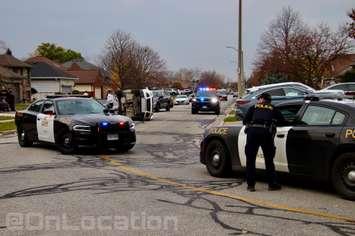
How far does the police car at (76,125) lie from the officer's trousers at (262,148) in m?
5.93

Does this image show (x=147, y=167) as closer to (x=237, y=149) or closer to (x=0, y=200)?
(x=237, y=149)

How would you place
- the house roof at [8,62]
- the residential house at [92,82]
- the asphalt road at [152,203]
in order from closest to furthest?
the asphalt road at [152,203], the house roof at [8,62], the residential house at [92,82]

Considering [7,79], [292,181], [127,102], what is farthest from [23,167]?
[7,79]

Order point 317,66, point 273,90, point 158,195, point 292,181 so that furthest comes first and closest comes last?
point 317,66 < point 273,90 < point 292,181 < point 158,195

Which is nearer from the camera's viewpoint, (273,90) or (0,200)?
(0,200)

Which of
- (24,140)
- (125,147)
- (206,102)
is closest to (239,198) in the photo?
(125,147)

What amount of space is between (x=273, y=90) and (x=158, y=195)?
15881 mm

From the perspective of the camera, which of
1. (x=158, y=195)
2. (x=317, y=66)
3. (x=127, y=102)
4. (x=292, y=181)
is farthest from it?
(x=317, y=66)

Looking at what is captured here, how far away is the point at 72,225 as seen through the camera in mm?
7098

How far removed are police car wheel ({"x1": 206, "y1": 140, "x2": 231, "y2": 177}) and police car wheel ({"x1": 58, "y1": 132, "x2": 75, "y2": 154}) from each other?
4.74 m

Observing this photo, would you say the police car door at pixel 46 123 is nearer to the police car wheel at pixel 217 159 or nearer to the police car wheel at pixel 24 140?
the police car wheel at pixel 24 140

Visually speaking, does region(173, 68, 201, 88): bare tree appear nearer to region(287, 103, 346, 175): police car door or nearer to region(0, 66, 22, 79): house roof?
region(0, 66, 22, 79): house roof

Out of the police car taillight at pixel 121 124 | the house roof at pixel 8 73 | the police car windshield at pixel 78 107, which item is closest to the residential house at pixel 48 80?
the house roof at pixel 8 73

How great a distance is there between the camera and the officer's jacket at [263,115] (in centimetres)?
945
